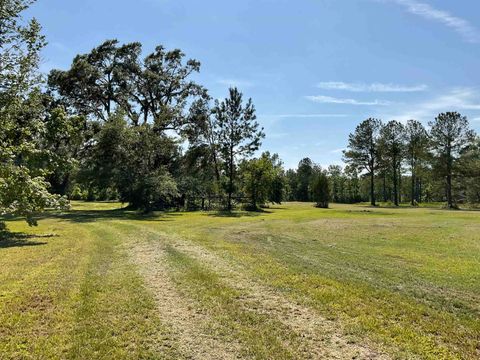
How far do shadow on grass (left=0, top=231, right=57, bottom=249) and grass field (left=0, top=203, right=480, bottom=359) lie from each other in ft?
3.07

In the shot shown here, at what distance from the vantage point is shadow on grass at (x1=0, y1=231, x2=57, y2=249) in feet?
45.1

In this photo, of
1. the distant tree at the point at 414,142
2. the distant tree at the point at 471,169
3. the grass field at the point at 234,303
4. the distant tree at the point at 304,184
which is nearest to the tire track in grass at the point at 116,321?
the grass field at the point at 234,303

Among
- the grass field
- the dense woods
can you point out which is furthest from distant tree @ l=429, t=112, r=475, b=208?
the grass field

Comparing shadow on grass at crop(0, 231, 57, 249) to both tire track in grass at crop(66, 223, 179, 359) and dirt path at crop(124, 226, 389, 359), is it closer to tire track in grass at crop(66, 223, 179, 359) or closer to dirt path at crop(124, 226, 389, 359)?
tire track in grass at crop(66, 223, 179, 359)

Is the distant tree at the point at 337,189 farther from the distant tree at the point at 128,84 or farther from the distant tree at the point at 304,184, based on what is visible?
the distant tree at the point at 128,84

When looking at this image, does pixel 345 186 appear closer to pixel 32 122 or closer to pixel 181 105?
pixel 181 105

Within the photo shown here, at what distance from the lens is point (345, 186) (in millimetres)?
104500

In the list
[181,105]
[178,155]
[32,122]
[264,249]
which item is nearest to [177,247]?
[264,249]

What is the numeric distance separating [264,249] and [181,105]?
3345 centimetres

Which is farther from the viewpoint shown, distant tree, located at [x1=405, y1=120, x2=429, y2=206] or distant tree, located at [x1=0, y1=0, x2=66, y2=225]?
distant tree, located at [x1=405, y1=120, x2=429, y2=206]

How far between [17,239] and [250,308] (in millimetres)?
12180

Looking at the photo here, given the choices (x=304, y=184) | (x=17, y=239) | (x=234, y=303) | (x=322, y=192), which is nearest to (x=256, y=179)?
(x=322, y=192)

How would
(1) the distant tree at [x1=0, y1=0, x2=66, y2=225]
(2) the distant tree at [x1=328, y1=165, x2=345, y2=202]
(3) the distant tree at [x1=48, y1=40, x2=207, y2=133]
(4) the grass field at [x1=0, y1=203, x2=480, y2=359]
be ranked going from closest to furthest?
(4) the grass field at [x1=0, y1=203, x2=480, y2=359] < (1) the distant tree at [x1=0, y1=0, x2=66, y2=225] < (3) the distant tree at [x1=48, y1=40, x2=207, y2=133] < (2) the distant tree at [x1=328, y1=165, x2=345, y2=202]

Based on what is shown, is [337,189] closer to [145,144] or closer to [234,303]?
[145,144]
